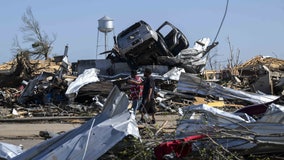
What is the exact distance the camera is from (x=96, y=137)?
7.89 m

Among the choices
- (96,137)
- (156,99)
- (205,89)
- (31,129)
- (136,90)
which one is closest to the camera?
(96,137)

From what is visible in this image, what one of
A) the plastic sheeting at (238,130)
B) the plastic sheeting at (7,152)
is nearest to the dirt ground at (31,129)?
the plastic sheeting at (7,152)

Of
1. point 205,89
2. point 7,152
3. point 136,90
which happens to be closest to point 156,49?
point 205,89

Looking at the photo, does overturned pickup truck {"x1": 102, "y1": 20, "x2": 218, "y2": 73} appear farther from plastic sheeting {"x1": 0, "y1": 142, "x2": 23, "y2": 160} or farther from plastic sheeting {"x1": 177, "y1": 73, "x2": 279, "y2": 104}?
plastic sheeting {"x1": 0, "y1": 142, "x2": 23, "y2": 160}

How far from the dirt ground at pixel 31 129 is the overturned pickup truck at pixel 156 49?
16.1 feet

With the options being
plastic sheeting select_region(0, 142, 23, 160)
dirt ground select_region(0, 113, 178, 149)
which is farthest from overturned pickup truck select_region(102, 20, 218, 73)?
plastic sheeting select_region(0, 142, 23, 160)

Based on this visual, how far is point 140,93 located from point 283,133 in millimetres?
7603

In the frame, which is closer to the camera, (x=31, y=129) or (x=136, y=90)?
(x=136, y=90)

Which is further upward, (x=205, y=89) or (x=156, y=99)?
(x=205, y=89)

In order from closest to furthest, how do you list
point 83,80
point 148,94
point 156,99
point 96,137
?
point 96,137, point 148,94, point 156,99, point 83,80

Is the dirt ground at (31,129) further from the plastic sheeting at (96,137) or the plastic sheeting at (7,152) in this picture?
the plastic sheeting at (96,137)

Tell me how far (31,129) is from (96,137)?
740 centimetres

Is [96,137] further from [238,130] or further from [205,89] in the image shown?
[205,89]

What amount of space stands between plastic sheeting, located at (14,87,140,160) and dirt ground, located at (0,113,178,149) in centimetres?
275
